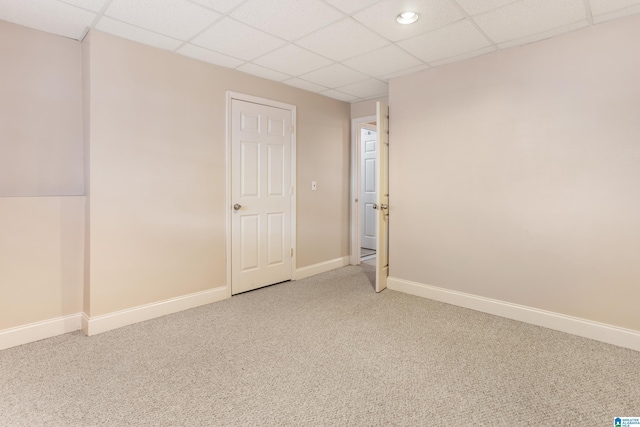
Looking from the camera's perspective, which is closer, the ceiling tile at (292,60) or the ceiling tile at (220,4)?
the ceiling tile at (220,4)

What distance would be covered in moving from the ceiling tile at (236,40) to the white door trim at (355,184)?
2.17 metres

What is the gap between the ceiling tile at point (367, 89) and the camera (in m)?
3.93

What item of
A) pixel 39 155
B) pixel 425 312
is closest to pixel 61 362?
pixel 39 155

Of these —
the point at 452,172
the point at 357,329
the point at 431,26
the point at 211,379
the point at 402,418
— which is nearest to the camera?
the point at 402,418

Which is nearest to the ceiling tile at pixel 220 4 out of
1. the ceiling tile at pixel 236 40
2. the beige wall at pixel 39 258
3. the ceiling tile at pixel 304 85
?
the ceiling tile at pixel 236 40

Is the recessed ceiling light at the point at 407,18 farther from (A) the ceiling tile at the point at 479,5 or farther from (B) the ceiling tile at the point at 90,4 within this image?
(B) the ceiling tile at the point at 90,4

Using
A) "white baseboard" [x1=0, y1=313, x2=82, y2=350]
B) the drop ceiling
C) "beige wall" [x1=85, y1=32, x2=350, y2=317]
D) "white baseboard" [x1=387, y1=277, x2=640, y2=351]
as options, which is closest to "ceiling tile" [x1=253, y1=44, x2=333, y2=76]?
the drop ceiling

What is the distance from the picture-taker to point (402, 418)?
172 cm

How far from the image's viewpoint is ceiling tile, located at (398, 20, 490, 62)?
2592 mm

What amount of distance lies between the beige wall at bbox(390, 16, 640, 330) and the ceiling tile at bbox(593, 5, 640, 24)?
3.2 inches

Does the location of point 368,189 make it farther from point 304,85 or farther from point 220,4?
point 220,4

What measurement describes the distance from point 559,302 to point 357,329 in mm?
1711

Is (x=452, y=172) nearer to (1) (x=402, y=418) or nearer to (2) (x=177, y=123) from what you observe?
(1) (x=402, y=418)

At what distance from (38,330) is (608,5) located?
4.76 metres
